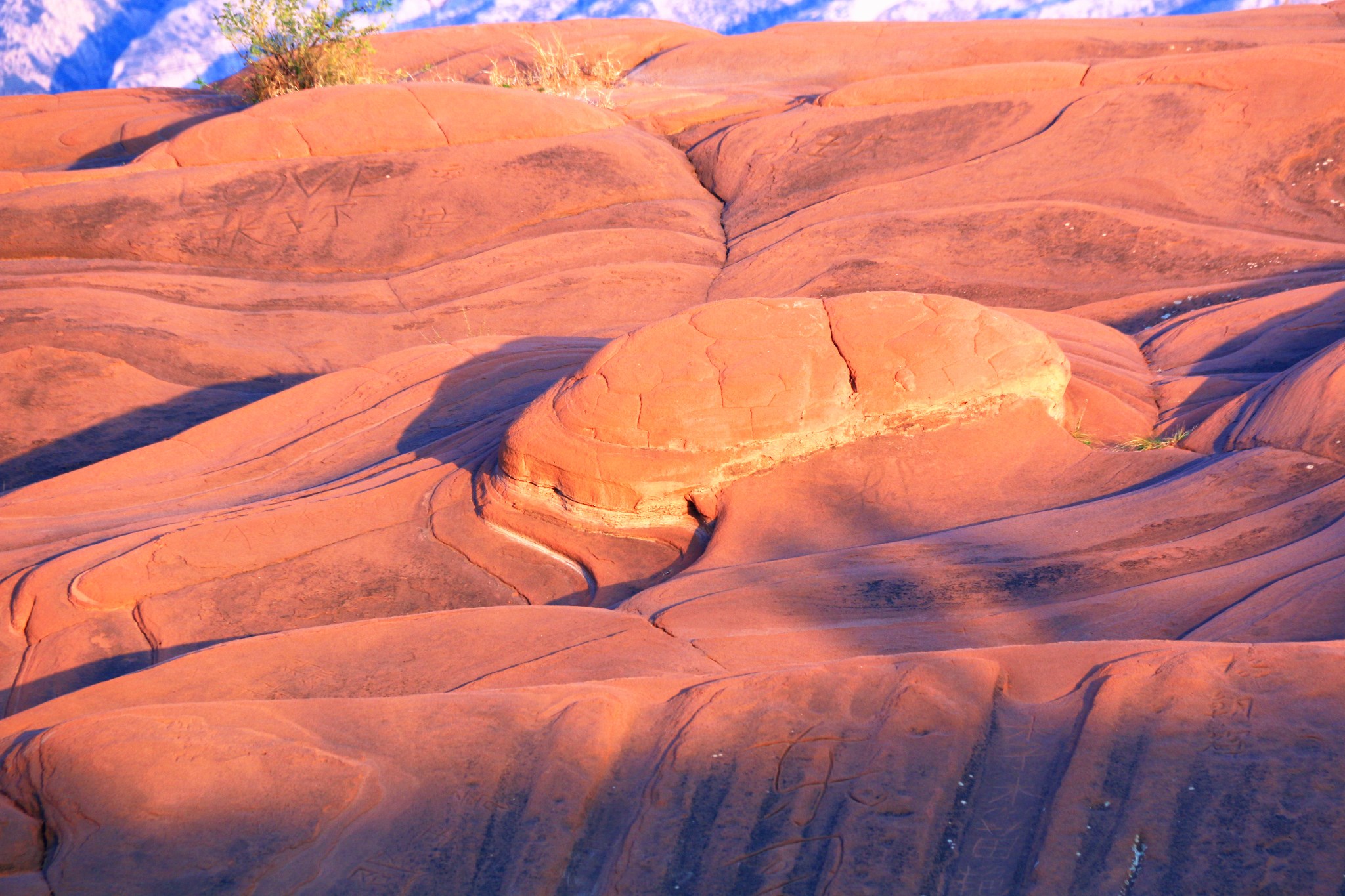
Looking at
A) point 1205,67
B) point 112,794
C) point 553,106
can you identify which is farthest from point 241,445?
point 1205,67

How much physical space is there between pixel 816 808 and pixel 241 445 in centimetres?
470

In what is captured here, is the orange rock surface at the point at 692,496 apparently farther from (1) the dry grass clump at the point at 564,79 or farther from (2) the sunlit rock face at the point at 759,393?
(1) the dry grass clump at the point at 564,79

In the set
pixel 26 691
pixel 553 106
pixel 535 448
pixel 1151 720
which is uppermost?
pixel 553 106

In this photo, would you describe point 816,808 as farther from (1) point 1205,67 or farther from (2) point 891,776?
(1) point 1205,67

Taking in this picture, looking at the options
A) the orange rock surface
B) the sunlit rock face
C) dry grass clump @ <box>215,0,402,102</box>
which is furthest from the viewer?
dry grass clump @ <box>215,0,402,102</box>

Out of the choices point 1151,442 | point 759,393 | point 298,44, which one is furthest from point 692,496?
point 298,44

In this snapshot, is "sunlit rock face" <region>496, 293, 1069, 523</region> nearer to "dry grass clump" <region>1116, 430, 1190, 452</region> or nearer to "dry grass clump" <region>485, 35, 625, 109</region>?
"dry grass clump" <region>1116, 430, 1190, 452</region>

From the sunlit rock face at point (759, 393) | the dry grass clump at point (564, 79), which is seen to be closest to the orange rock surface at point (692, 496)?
the sunlit rock face at point (759, 393)

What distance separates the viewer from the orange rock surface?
1774mm

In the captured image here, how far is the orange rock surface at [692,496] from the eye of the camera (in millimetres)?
1774

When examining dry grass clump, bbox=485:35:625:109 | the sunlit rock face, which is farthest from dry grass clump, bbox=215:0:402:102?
the sunlit rock face

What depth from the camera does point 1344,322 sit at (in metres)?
5.39

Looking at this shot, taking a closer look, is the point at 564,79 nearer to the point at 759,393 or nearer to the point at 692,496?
the point at 759,393

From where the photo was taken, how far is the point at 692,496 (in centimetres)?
409
